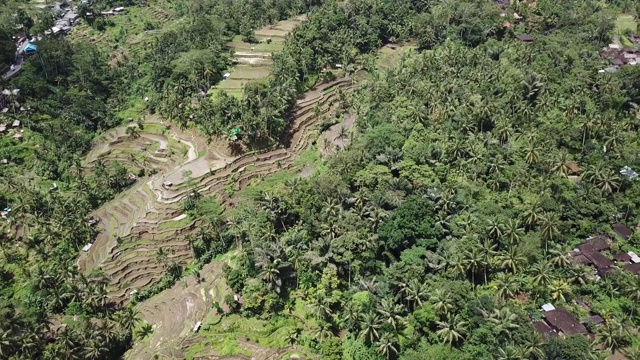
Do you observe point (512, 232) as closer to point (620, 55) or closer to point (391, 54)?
point (620, 55)

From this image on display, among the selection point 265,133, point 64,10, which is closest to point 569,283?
point 265,133

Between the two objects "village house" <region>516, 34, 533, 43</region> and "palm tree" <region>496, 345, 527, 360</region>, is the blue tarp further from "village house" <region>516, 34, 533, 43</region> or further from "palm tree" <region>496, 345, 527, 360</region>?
"palm tree" <region>496, 345, 527, 360</region>

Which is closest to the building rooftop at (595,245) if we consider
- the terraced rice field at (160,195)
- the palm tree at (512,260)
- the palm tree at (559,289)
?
the palm tree at (559,289)

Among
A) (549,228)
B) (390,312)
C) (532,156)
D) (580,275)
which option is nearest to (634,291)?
(580,275)

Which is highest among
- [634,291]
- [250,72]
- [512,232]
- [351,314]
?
[250,72]

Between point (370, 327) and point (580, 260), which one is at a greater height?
point (370, 327)

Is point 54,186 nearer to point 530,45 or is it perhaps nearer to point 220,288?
point 220,288

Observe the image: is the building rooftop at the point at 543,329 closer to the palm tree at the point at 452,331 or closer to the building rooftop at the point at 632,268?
the palm tree at the point at 452,331

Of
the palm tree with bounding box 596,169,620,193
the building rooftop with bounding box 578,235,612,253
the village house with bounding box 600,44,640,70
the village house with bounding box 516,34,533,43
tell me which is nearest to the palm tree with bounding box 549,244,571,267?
the building rooftop with bounding box 578,235,612,253
